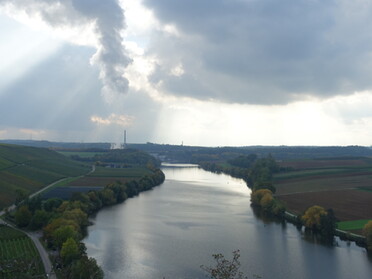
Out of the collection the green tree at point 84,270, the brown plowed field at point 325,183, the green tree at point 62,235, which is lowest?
the green tree at point 84,270

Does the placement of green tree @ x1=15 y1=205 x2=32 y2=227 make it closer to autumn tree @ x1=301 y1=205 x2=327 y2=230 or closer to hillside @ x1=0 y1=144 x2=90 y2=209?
hillside @ x1=0 y1=144 x2=90 y2=209

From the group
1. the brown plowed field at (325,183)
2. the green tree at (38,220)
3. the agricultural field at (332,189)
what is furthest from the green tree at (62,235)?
the brown plowed field at (325,183)

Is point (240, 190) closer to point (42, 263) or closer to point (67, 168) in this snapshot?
point (67, 168)

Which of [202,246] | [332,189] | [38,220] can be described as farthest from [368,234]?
[38,220]

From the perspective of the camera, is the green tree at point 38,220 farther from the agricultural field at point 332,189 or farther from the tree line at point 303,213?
the agricultural field at point 332,189

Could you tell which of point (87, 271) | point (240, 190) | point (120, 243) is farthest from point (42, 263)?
point (240, 190)

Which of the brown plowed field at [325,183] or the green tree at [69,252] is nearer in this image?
the green tree at [69,252]
